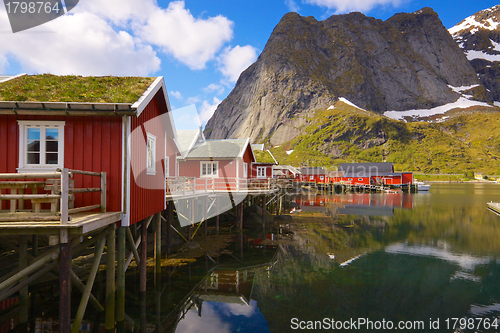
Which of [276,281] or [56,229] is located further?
[276,281]

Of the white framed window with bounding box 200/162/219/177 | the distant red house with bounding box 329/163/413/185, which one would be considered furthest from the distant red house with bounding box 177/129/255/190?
the distant red house with bounding box 329/163/413/185

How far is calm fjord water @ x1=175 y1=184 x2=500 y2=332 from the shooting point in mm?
11133

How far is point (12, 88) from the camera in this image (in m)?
9.02

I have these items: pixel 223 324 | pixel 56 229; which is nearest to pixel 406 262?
pixel 223 324

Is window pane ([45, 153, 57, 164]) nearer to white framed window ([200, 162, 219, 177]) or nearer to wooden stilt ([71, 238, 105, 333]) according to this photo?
wooden stilt ([71, 238, 105, 333])

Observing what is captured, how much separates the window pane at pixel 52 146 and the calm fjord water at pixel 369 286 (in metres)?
7.12

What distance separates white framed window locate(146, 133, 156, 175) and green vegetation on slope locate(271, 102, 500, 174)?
138660 mm

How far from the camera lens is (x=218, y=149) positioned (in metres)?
25.5

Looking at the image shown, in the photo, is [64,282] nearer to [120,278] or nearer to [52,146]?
[120,278]

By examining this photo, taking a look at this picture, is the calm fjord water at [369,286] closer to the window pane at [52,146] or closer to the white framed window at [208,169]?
the window pane at [52,146]

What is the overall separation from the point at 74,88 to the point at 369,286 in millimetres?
14802

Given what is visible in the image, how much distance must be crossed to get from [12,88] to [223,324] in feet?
34.4

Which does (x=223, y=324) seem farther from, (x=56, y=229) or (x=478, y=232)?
(x=478, y=232)

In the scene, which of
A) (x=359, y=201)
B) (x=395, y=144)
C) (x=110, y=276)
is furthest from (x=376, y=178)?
(x=395, y=144)
